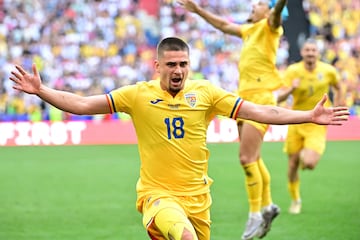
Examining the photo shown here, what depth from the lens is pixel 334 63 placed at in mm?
31266

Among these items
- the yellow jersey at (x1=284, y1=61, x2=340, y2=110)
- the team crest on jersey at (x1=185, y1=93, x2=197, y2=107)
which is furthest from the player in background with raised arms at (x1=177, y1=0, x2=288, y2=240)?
the team crest on jersey at (x1=185, y1=93, x2=197, y2=107)

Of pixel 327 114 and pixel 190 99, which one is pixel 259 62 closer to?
pixel 190 99

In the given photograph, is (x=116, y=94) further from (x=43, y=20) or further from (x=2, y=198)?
(x=43, y=20)

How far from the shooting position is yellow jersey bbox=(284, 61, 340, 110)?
43.4 feet

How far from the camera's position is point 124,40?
1243 inches

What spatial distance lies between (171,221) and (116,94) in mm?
1258

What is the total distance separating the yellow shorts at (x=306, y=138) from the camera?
13.2 m

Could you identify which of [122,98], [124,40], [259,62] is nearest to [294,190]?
[259,62]

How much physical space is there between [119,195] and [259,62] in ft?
16.4

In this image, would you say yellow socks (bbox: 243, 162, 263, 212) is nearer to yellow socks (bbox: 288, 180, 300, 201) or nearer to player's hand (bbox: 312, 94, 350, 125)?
yellow socks (bbox: 288, 180, 300, 201)

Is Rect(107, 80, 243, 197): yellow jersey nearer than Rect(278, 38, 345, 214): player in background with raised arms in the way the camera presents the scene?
Yes

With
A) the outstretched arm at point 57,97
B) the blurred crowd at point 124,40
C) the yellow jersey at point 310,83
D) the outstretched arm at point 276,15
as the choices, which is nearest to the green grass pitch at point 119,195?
the yellow jersey at point 310,83

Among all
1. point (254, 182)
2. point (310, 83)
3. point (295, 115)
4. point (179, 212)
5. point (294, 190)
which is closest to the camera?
point (179, 212)

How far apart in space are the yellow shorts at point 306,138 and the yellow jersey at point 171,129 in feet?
20.0
